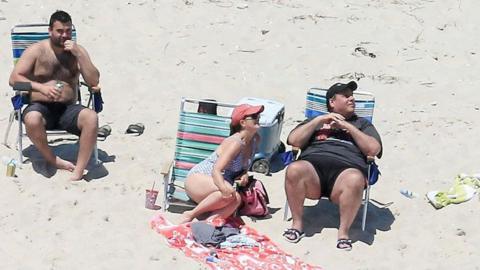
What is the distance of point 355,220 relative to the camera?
6637 millimetres

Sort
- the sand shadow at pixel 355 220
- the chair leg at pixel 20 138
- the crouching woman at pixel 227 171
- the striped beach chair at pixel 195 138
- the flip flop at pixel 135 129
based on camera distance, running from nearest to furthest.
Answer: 1. the crouching woman at pixel 227 171
2. the sand shadow at pixel 355 220
3. the striped beach chair at pixel 195 138
4. the chair leg at pixel 20 138
5. the flip flop at pixel 135 129

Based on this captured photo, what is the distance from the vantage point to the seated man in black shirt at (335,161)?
20.3ft

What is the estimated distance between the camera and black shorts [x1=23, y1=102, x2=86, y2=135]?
6.97 meters

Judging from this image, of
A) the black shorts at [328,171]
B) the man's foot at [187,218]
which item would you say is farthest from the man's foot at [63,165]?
the black shorts at [328,171]

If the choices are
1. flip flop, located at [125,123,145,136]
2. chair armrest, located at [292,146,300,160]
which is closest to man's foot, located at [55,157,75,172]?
flip flop, located at [125,123,145,136]

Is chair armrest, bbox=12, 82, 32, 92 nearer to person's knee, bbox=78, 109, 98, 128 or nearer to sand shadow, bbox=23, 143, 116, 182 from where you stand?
person's knee, bbox=78, 109, 98, 128

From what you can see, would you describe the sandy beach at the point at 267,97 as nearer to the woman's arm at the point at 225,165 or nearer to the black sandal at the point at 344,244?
the black sandal at the point at 344,244

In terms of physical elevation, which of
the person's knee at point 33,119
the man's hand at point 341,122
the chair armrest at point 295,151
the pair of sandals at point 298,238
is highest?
the man's hand at point 341,122

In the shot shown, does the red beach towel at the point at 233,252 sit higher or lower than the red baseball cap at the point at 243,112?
lower

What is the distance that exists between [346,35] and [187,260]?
18.3 ft

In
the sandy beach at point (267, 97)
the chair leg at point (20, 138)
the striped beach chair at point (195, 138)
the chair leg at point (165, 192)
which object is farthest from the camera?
the chair leg at point (20, 138)

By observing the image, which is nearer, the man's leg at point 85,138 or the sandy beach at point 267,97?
the sandy beach at point 267,97

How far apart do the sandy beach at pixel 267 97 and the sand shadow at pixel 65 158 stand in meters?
0.02

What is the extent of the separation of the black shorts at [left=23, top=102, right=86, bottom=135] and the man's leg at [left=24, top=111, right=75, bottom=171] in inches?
2.5
